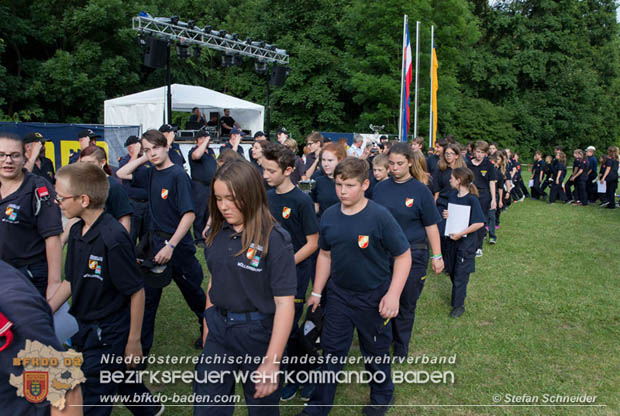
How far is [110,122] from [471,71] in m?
28.1

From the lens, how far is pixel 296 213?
4090 millimetres

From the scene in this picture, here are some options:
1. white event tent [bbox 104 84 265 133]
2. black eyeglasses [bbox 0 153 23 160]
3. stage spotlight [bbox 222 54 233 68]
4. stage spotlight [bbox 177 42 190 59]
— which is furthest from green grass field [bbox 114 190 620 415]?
stage spotlight [bbox 222 54 233 68]

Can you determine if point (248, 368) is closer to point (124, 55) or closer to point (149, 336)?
point (149, 336)

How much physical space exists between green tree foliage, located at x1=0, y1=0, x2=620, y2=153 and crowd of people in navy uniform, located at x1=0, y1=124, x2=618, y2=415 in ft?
77.2

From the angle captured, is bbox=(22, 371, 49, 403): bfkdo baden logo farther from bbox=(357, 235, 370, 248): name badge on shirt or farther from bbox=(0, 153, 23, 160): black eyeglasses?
bbox=(357, 235, 370, 248): name badge on shirt

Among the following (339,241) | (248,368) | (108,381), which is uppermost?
(339,241)

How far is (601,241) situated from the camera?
1059cm

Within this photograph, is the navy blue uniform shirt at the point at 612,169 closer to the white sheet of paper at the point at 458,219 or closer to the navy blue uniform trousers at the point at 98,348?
the white sheet of paper at the point at 458,219

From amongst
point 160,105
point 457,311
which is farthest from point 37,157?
point 160,105

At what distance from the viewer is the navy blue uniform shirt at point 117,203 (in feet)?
12.4

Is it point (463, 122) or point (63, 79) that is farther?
point (463, 122)

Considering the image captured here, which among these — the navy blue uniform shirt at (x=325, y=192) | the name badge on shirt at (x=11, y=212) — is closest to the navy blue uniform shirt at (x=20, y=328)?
the name badge on shirt at (x=11, y=212)

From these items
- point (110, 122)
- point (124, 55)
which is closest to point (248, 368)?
point (110, 122)

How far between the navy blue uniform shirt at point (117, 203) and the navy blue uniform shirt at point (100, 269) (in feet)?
3.38
